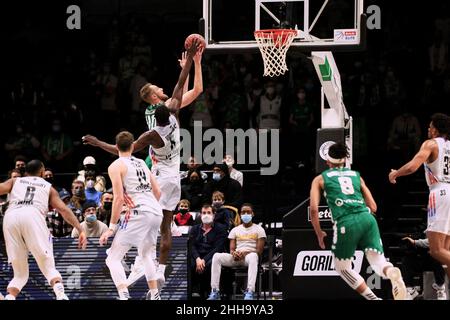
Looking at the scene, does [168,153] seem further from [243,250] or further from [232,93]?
[232,93]

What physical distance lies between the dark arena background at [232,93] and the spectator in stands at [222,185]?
0.58 feet

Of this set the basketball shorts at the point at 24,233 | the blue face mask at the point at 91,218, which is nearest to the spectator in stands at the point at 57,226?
the blue face mask at the point at 91,218

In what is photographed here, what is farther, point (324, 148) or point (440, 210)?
point (324, 148)

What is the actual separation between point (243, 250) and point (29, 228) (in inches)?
204

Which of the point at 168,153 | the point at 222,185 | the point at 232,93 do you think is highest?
the point at 232,93

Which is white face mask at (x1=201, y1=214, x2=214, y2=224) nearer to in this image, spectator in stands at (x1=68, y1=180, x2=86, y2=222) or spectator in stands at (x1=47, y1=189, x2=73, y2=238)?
spectator in stands at (x1=47, y1=189, x2=73, y2=238)

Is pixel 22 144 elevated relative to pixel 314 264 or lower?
elevated

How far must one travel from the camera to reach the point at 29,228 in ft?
49.5

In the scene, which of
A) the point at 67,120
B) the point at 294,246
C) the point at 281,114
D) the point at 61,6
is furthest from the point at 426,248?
the point at 61,6

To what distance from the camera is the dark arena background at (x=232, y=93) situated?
76.4 ft

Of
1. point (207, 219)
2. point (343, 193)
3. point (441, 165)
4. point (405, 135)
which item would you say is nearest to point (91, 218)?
point (207, 219)
